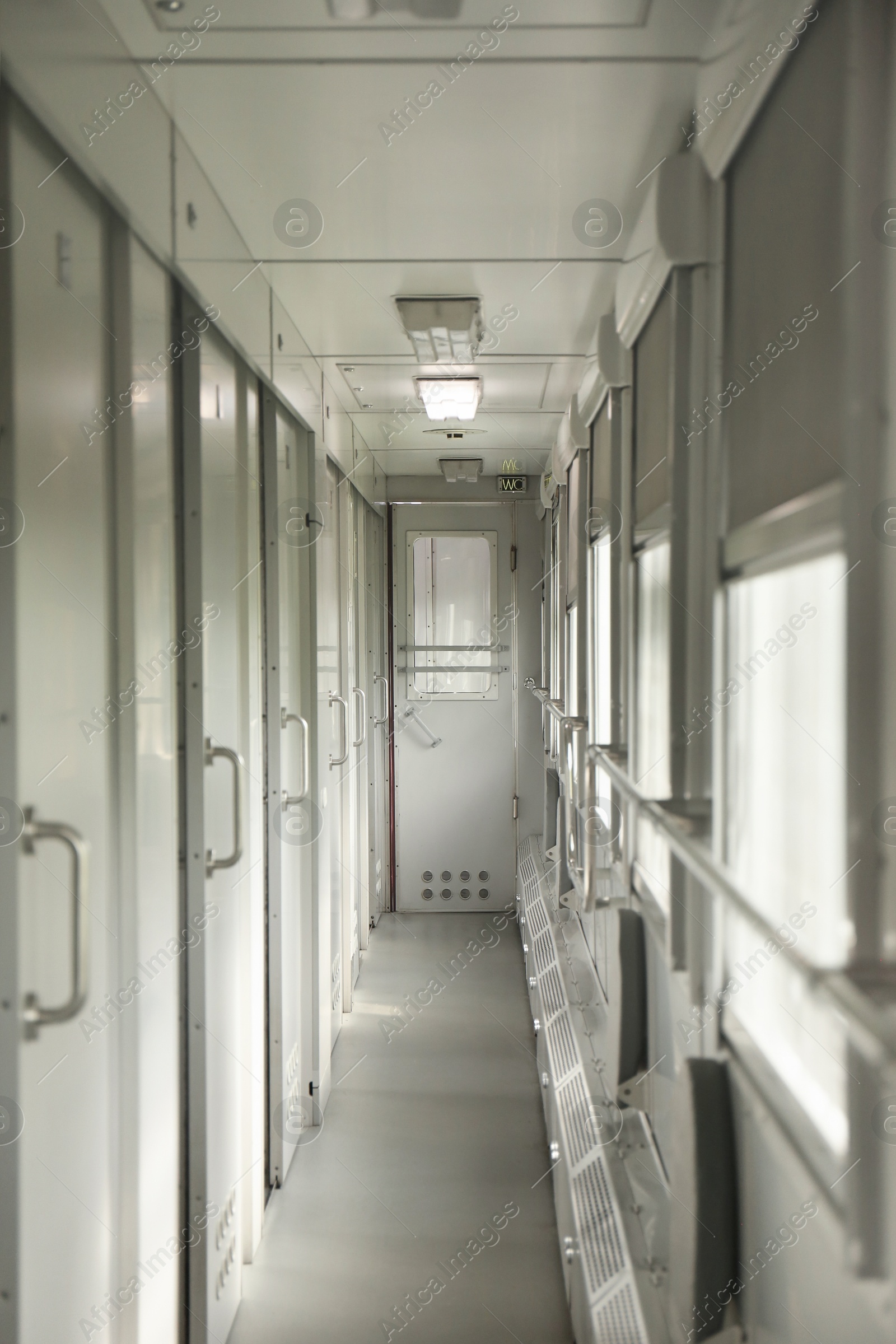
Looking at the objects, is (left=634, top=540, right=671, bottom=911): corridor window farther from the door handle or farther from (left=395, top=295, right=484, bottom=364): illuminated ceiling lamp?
the door handle

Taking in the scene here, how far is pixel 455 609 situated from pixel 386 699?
809 millimetres

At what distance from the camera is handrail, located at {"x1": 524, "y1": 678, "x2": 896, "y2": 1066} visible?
0.75 metres

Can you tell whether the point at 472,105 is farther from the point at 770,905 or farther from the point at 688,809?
the point at 770,905

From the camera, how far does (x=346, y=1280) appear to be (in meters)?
2.74

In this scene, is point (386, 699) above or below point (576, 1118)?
above

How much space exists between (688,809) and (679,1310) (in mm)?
847

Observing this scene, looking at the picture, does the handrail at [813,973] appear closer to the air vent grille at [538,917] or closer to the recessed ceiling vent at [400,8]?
the recessed ceiling vent at [400,8]

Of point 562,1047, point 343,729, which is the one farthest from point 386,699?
point 562,1047

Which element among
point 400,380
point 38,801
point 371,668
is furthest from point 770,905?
point 371,668

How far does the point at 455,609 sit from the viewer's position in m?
6.59

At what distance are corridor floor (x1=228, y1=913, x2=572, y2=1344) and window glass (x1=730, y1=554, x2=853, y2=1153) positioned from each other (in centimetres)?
160

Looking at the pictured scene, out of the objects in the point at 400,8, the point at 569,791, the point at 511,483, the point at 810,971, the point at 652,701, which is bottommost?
the point at 569,791

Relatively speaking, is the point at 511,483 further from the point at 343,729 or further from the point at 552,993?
the point at 552,993

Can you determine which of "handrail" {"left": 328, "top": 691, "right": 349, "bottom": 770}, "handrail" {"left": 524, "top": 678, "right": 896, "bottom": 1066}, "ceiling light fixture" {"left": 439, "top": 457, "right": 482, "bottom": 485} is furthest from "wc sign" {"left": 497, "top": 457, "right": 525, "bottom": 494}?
"handrail" {"left": 524, "top": 678, "right": 896, "bottom": 1066}
